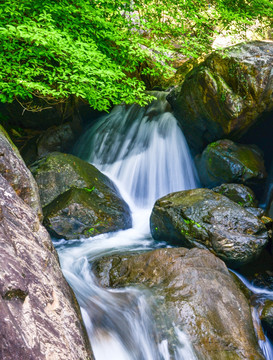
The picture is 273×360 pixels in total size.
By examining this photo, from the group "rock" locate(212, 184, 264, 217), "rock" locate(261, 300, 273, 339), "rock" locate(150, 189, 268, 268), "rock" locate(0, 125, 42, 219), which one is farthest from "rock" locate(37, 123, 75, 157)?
"rock" locate(261, 300, 273, 339)

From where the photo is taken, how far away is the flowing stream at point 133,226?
3.04 meters

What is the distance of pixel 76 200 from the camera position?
19.6 feet

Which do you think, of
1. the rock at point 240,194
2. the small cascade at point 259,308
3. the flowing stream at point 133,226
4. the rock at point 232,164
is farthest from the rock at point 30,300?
the rock at point 232,164

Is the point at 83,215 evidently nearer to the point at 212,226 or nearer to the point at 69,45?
the point at 212,226

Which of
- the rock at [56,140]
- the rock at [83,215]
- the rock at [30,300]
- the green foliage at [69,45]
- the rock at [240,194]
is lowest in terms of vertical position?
the rock at [240,194]

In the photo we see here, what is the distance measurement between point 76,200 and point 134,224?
1.47 m

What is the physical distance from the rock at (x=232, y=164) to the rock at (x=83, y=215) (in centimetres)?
239

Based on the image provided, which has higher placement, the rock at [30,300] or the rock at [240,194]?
the rock at [30,300]

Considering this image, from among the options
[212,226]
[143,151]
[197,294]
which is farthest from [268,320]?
[143,151]

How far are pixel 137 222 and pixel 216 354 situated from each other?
4.01m

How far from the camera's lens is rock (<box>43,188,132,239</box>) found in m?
5.67

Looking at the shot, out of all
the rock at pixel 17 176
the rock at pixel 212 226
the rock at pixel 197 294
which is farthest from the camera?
the rock at pixel 212 226

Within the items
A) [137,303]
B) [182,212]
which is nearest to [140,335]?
[137,303]

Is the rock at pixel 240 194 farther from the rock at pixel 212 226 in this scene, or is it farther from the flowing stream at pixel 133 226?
the flowing stream at pixel 133 226
